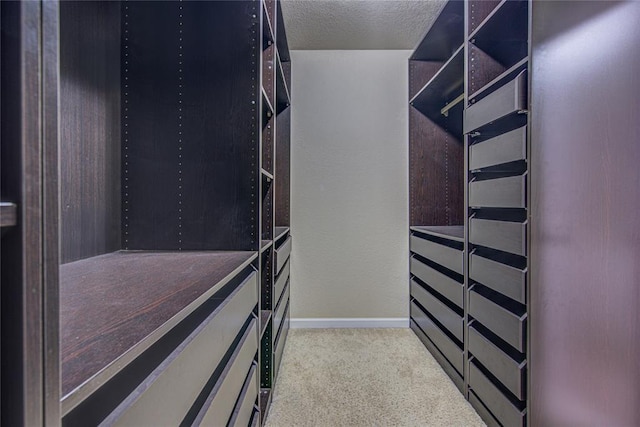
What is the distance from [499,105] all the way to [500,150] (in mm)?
188

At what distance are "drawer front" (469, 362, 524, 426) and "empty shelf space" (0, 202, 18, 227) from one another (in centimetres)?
169

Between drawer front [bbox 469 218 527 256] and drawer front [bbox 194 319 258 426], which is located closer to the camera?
drawer front [bbox 194 319 258 426]

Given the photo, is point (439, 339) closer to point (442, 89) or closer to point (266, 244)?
point (266, 244)

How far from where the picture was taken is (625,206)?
106cm

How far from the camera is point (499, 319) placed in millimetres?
1536

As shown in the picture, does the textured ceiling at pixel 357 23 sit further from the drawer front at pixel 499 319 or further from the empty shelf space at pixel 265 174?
the drawer front at pixel 499 319

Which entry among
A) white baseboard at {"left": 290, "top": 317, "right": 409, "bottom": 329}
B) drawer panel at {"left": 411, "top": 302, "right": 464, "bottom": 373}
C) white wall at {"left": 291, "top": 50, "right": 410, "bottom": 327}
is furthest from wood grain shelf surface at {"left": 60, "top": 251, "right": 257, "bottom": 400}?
white baseboard at {"left": 290, "top": 317, "right": 409, "bottom": 329}

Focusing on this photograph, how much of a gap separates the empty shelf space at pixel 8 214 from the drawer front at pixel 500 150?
1.50 meters

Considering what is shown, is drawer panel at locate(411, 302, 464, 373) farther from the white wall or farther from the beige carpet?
the white wall

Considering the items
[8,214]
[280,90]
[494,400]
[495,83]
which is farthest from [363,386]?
[8,214]

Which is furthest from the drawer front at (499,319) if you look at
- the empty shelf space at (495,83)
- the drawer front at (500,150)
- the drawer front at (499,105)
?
the empty shelf space at (495,83)

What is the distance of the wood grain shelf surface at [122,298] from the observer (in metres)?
0.46

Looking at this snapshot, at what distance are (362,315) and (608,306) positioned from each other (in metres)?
2.15

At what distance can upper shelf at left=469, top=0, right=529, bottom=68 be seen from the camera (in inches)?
61.1
